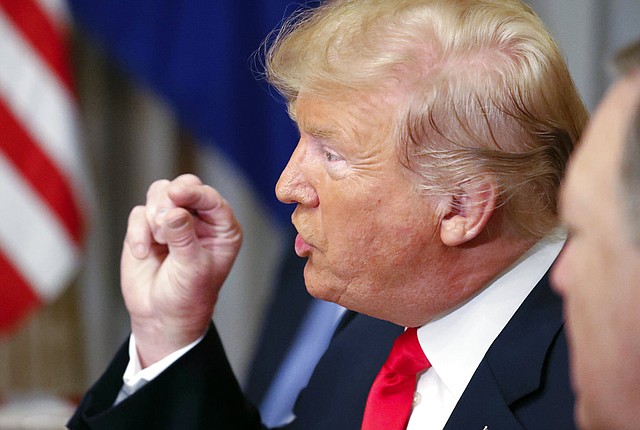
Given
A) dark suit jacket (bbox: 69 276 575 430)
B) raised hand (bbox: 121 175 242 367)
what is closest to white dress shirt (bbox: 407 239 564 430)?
dark suit jacket (bbox: 69 276 575 430)

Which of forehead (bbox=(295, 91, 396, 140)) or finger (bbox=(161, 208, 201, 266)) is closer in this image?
forehead (bbox=(295, 91, 396, 140))

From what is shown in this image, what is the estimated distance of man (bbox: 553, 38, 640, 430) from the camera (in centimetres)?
67

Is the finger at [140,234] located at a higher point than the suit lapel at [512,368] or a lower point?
higher

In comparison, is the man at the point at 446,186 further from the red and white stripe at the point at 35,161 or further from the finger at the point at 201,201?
the red and white stripe at the point at 35,161

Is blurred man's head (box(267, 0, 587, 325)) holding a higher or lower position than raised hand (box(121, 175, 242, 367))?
higher

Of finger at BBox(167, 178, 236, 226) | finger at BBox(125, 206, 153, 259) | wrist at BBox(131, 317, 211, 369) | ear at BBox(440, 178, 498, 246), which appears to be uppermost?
ear at BBox(440, 178, 498, 246)

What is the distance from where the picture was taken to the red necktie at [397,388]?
120 centimetres

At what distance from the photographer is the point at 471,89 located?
A: 3.63ft

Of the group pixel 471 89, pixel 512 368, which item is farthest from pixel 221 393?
pixel 471 89

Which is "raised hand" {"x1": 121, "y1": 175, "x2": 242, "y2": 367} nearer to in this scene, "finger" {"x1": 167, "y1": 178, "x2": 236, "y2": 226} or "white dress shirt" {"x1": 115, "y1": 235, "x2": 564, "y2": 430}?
"finger" {"x1": 167, "y1": 178, "x2": 236, "y2": 226}

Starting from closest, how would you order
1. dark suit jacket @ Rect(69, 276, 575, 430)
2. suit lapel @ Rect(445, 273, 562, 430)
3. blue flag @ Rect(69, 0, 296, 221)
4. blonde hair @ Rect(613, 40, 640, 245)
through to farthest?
blonde hair @ Rect(613, 40, 640, 245) → suit lapel @ Rect(445, 273, 562, 430) → dark suit jacket @ Rect(69, 276, 575, 430) → blue flag @ Rect(69, 0, 296, 221)

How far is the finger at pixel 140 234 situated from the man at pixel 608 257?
0.86 meters

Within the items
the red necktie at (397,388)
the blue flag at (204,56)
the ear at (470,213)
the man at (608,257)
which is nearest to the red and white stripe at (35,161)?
the blue flag at (204,56)

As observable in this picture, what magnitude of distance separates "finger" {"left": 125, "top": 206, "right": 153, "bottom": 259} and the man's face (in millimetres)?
355
